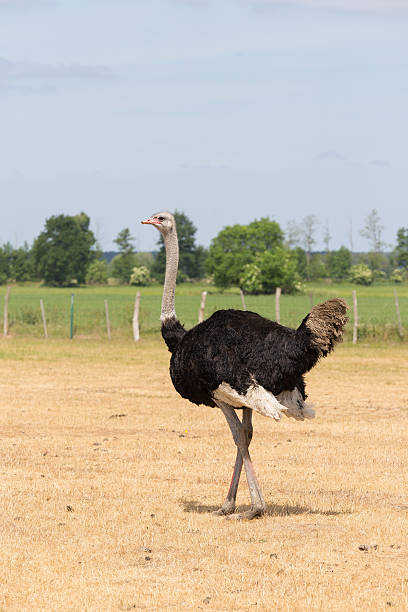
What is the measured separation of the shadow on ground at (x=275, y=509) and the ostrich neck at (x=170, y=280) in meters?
1.66

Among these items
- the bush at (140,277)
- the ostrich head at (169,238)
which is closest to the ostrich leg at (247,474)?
the ostrich head at (169,238)

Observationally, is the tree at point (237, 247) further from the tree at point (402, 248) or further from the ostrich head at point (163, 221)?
the ostrich head at point (163, 221)

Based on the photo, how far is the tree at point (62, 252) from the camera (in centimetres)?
11738

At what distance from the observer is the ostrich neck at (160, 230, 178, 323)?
8.62 meters

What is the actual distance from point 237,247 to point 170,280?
91.3m

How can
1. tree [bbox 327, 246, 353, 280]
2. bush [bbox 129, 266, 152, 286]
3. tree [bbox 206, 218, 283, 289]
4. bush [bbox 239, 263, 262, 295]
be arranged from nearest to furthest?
bush [bbox 239, 263, 262, 295] < tree [bbox 206, 218, 283, 289] < bush [bbox 129, 266, 152, 286] < tree [bbox 327, 246, 353, 280]

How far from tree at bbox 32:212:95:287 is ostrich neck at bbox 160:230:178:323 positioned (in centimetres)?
10876

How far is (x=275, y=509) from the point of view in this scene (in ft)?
27.5

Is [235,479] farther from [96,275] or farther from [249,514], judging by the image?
[96,275]

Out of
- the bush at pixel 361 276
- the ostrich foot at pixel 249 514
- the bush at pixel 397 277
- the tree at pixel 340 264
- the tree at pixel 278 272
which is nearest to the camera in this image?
the ostrich foot at pixel 249 514

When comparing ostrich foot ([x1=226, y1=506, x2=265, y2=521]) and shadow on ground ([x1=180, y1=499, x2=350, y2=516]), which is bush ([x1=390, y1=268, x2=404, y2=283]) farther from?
ostrich foot ([x1=226, y1=506, x2=265, y2=521])

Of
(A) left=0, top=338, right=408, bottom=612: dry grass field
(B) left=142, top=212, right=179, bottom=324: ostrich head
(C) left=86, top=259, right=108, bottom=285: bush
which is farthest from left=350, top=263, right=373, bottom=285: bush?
(B) left=142, top=212, right=179, bottom=324: ostrich head

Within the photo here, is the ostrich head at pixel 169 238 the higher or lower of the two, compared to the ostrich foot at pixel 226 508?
higher

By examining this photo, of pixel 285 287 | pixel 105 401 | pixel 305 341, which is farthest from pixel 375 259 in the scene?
pixel 305 341
